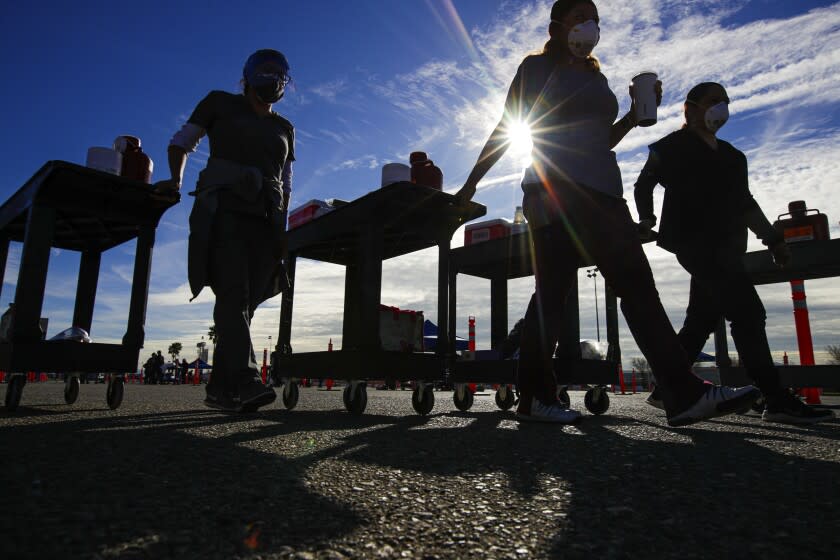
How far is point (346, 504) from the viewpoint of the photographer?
104 cm

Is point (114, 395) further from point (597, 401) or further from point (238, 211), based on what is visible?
point (597, 401)

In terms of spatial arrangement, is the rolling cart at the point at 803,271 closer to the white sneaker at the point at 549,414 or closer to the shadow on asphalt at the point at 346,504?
the white sneaker at the point at 549,414

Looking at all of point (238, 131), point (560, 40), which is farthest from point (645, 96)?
point (238, 131)

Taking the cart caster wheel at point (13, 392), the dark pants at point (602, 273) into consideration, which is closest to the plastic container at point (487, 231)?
the dark pants at point (602, 273)

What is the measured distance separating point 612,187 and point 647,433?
115 cm

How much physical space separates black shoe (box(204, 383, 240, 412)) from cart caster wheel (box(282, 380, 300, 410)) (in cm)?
100

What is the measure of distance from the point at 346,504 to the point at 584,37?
2.38 metres

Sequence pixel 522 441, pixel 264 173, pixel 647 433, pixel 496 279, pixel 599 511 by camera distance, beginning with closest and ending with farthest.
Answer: pixel 599 511 < pixel 522 441 < pixel 647 433 < pixel 264 173 < pixel 496 279

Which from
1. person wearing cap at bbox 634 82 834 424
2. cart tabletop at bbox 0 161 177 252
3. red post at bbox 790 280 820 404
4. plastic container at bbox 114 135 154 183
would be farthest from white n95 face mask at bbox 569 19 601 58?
red post at bbox 790 280 820 404

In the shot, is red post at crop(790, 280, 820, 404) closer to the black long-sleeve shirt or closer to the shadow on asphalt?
the black long-sleeve shirt

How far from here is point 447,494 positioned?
1.13 meters

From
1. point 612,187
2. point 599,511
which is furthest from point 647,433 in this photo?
point 599,511

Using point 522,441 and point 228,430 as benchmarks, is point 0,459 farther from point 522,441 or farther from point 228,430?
point 522,441

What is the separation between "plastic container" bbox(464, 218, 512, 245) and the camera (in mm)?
5285
